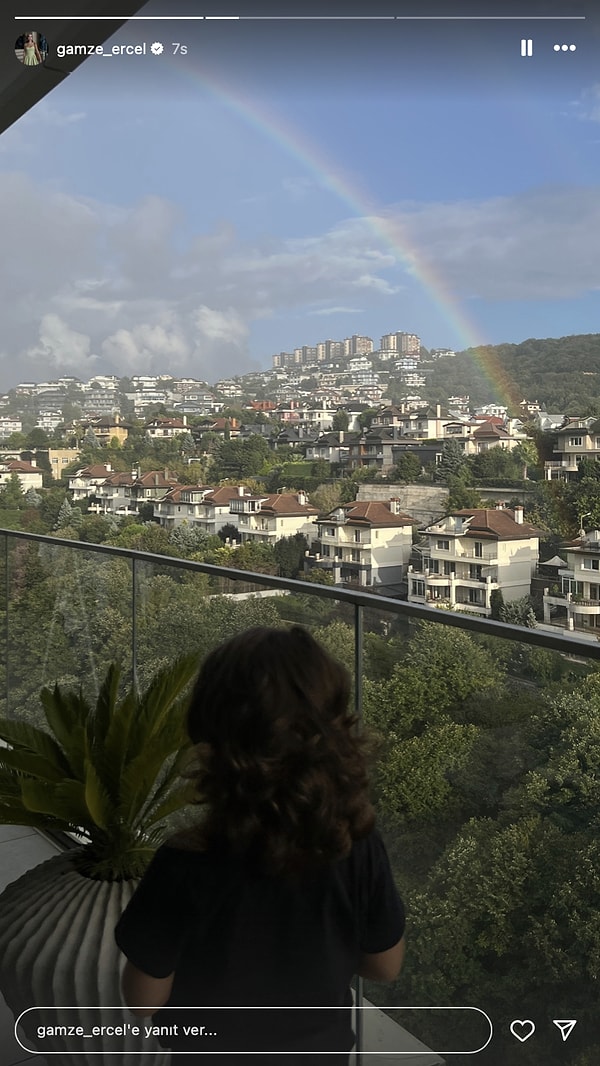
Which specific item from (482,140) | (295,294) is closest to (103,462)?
(295,294)

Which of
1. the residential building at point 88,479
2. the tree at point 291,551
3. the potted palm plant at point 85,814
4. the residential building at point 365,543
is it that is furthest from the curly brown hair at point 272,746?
the residential building at point 365,543

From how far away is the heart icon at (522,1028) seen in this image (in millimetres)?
1209

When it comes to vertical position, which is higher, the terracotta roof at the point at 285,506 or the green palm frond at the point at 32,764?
the terracotta roof at the point at 285,506

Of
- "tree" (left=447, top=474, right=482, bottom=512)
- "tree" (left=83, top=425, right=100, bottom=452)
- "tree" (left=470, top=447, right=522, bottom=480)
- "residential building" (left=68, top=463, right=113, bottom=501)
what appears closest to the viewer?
"tree" (left=83, top=425, right=100, bottom=452)

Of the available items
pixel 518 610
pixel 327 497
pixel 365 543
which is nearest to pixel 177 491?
pixel 327 497

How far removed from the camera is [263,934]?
847 millimetres

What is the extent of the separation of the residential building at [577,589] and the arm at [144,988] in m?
37.5

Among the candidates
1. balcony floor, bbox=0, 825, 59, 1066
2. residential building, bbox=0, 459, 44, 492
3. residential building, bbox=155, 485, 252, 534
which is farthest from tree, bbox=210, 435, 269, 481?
balcony floor, bbox=0, 825, 59, 1066

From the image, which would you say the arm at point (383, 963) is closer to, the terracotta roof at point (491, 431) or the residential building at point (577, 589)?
the residential building at point (577, 589)

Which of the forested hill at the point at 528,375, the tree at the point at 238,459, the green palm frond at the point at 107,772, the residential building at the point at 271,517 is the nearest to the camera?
the green palm frond at the point at 107,772

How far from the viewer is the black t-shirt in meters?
0.84

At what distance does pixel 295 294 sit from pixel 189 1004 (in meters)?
43.0

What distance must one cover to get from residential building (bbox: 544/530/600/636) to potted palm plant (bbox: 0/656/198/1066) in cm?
3691

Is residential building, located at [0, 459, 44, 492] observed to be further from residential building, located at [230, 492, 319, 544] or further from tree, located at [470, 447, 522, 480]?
tree, located at [470, 447, 522, 480]
